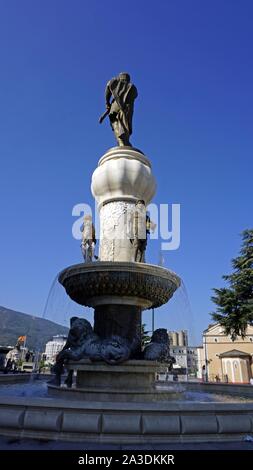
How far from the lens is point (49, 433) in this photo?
4.79 m

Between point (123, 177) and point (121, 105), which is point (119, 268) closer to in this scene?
point (123, 177)

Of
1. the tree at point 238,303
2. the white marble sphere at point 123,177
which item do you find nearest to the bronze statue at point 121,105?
the white marble sphere at point 123,177

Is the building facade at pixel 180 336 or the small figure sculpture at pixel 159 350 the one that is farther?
the building facade at pixel 180 336

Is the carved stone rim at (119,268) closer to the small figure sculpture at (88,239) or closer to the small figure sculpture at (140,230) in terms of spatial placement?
the small figure sculpture at (140,230)

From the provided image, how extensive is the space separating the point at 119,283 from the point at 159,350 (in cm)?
206

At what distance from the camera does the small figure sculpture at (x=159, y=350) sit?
8845 mm

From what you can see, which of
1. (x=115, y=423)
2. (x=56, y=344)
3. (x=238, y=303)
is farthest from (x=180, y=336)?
(x=56, y=344)

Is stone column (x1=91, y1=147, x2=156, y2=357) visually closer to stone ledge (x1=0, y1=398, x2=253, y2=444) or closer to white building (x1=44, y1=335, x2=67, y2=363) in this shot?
white building (x1=44, y1=335, x2=67, y2=363)

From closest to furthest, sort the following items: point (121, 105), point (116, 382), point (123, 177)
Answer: point (116, 382) → point (123, 177) → point (121, 105)

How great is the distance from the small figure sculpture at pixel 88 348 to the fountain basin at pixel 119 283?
82cm

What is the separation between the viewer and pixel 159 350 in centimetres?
896
